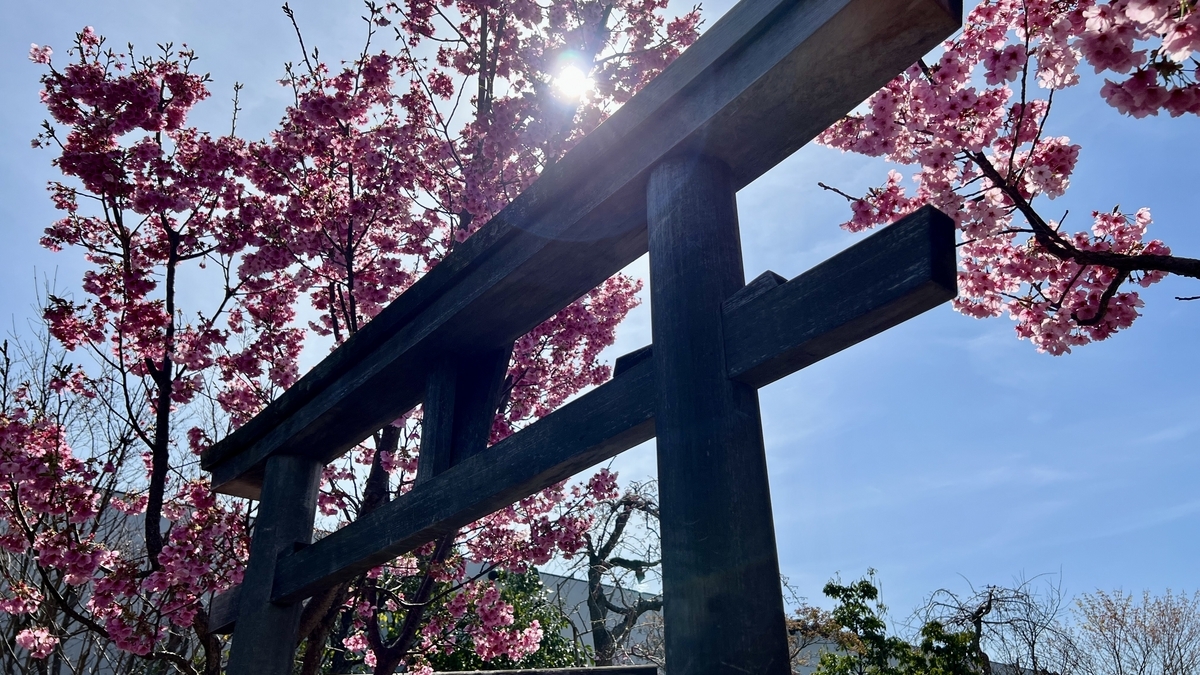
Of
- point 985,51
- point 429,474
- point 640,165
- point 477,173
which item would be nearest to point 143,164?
point 477,173

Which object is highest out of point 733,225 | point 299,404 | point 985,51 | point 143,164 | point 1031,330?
point 143,164

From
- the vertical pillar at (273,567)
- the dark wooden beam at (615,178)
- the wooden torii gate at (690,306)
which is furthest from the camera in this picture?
the vertical pillar at (273,567)

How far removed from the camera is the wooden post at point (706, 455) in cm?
152

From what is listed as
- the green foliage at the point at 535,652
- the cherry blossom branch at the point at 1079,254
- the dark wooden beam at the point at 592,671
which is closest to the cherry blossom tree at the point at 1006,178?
the cherry blossom branch at the point at 1079,254

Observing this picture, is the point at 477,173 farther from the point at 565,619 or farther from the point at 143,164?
the point at 565,619

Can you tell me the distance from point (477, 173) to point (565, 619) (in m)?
6.91

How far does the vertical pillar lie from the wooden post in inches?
91.7

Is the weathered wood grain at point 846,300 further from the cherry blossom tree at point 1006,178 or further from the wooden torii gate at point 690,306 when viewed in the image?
the cherry blossom tree at point 1006,178

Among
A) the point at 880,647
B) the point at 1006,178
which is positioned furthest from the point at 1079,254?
the point at 880,647

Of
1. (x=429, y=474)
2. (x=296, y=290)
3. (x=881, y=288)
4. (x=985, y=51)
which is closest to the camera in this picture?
(x=881, y=288)

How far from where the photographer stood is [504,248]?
2.55 meters

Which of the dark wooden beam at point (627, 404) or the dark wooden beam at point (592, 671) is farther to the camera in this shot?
the dark wooden beam at point (592, 671)

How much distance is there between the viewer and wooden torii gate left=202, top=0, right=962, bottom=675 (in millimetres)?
1531

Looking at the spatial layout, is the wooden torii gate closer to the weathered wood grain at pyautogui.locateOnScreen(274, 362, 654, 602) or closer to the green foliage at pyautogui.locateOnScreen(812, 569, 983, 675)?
the weathered wood grain at pyautogui.locateOnScreen(274, 362, 654, 602)
